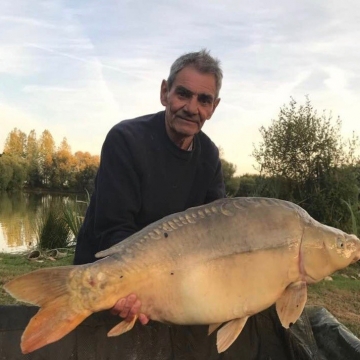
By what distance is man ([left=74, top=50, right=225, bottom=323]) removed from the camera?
177 centimetres

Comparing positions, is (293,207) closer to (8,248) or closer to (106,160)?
(106,160)

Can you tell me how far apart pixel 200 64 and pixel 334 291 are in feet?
8.05

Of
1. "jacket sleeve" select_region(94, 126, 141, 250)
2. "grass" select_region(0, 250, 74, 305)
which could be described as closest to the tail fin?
"jacket sleeve" select_region(94, 126, 141, 250)

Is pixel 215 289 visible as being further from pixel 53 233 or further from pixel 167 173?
pixel 53 233

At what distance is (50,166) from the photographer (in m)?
36.3

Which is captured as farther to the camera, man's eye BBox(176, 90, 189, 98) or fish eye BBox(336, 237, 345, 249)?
man's eye BBox(176, 90, 189, 98)

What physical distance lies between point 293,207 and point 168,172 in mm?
640

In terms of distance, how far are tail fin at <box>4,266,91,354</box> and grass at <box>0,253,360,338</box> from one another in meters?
1.78

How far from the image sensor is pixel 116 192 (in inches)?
69.4

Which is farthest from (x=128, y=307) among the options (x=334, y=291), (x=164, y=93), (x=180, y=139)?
(x=334, y=291)

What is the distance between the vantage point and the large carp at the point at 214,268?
1.25 m

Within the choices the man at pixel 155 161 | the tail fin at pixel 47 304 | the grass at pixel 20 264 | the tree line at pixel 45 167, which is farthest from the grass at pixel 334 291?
the tree line at pixel 45 167

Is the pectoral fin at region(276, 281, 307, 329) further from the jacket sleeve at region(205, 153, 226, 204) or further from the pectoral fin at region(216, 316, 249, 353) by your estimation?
the jacket sleeve at region(205, 153, 226, 204)

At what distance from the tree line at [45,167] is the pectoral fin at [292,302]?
28102mm
